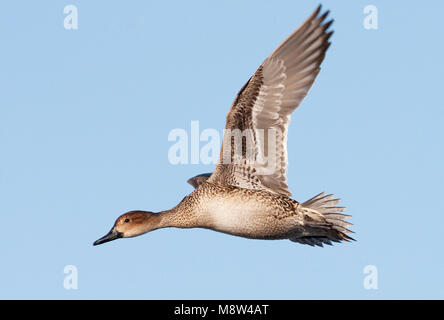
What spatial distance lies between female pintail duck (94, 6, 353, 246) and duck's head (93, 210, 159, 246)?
1.26ft

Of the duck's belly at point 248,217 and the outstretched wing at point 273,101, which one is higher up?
the outstretched wing at point 273,101

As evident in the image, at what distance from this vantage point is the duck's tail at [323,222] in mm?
9242

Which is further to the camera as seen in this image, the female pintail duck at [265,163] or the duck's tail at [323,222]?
the duck's tail at [323,222]

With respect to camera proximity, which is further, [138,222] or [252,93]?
[138,222]

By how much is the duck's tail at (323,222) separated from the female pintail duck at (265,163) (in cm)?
1

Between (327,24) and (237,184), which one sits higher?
(327,24)

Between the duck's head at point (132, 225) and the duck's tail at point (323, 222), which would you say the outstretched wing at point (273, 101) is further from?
the duck's head at point (132, 225)

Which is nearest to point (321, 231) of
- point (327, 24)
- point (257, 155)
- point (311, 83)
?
point (257, 155)

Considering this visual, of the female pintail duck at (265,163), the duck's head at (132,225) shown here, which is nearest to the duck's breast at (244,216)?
the female pintail duck at (265,163)

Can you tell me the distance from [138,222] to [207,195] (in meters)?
1.06

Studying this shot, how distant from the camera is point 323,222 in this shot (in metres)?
9.23

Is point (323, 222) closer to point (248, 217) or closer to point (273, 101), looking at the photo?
point (248, 217)

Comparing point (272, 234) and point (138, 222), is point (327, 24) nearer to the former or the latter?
point (272, 234)

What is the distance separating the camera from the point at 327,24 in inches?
347
